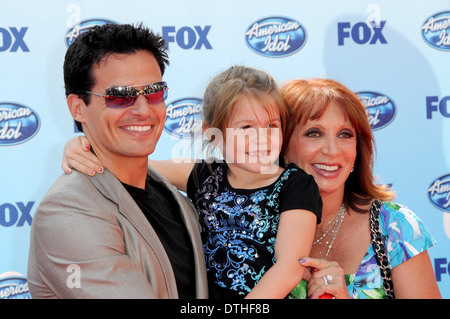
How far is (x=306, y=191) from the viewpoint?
2.22 meters

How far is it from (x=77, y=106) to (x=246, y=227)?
88 centimetres

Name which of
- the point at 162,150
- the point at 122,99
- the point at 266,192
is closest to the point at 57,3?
the point at 162,150

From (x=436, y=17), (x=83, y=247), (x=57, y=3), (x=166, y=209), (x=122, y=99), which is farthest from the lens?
(x=436, y=17)

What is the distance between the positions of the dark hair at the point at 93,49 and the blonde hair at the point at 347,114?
2.63 ft

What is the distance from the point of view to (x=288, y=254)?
6.84 feet

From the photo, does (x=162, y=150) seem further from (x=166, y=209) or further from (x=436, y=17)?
(x=436, y=17)

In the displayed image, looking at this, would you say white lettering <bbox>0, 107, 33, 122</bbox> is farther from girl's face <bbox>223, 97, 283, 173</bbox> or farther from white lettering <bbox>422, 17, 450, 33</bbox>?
white lettering <bbox>422, 17, 450, 33</bbox>

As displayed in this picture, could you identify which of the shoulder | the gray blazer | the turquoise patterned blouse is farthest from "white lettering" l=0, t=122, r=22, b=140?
the turquoise patterned blouse

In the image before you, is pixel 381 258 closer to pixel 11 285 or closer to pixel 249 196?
pixel 249 196

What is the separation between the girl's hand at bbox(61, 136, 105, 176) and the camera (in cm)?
208

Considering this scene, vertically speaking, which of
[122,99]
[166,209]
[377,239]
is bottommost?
[377,239]

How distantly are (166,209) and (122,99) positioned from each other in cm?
53

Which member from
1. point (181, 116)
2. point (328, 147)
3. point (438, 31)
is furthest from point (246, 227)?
point (438, 31)

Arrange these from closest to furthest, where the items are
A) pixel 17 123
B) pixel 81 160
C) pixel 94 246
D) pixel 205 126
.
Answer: pixel 94 246, pixel 81 160, pixel 205 126, pixel 17 123
